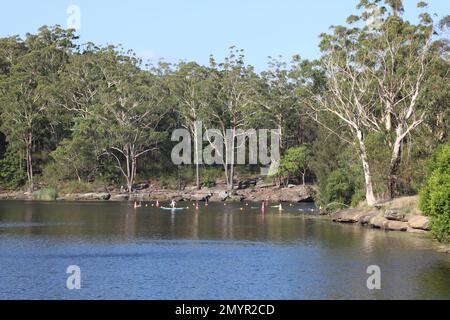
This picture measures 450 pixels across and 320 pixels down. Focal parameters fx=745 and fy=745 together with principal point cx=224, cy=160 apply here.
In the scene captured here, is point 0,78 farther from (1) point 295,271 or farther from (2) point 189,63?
(1) point 295,271

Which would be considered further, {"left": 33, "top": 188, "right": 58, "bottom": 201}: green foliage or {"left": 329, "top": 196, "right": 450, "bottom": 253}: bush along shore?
{"left": 33, "top": 188, "right": 58, "bottom": 201}: green foliage

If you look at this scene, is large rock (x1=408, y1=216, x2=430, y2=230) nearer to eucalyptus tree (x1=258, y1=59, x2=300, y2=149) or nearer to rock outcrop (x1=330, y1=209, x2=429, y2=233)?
rock outcrop (x1=330, y1=209, x2=429, y2=233)

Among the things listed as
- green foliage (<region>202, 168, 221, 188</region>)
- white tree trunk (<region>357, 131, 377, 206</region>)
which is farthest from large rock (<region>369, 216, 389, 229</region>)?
green foliage (<region>202, 168, 221, 188</region>)

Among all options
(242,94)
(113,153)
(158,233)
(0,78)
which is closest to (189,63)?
(242,94)

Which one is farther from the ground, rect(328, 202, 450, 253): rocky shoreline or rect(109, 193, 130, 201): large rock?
rect(109, 193, 130, 201): large rock

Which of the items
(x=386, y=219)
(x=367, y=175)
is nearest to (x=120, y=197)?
(x=367, y=175)

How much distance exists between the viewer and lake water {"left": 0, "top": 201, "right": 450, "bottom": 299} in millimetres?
32719

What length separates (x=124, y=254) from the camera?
146 feet

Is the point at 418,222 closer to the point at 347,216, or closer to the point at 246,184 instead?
the point at 347,216

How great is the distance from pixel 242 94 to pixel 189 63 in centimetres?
1075

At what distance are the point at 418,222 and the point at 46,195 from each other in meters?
63.5

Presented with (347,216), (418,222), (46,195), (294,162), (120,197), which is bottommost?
(418,222)

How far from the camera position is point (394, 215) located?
58125 millimetres

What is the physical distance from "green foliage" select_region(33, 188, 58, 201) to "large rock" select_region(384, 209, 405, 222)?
5861 centimetres
